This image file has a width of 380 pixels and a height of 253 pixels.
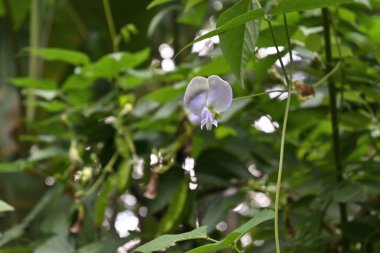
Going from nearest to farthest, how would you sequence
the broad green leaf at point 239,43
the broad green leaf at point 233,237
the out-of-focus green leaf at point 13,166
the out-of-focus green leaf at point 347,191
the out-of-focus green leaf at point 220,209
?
the broad green leaf at point 233,237
the broad green leaf at point 239,43
the out-of-focus green leaf at point 347,191
the out-of-focus green leaf at point 220,209
the out-of-focus green leaf at point 13,166

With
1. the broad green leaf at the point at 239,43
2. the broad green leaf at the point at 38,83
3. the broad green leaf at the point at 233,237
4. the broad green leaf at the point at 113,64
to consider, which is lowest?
the broad green leaf at the point at 233,237

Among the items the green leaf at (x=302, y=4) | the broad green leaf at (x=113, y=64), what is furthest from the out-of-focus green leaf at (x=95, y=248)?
the green leaf at (x=302, y=4)

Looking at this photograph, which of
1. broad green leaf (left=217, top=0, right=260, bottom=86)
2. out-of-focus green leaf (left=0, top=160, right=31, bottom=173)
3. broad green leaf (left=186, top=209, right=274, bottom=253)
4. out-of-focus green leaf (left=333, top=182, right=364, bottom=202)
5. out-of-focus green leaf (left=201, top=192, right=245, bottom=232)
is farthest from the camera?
out-of-focus green leaf (left=0, top=160, right=31, bottom=173)

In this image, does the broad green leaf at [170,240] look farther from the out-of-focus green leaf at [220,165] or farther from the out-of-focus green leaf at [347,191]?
the out-of-focus green leaf at [220,165]

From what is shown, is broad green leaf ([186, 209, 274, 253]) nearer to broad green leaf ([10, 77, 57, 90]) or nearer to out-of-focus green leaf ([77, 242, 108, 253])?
out-of-focus green leaf ([77, 242, 108, 253])

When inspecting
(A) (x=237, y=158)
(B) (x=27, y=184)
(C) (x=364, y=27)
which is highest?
(C) (x=364, y=27)

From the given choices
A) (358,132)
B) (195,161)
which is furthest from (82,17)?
(358,132)

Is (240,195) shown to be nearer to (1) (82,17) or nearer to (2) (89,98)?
(2) (89,98)

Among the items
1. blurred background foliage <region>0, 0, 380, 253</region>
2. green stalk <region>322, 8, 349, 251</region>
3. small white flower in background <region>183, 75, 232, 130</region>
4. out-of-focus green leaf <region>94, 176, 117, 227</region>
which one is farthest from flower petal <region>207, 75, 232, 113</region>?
out-of-focus green leaf <region>94, 176, 117, 227</region>
